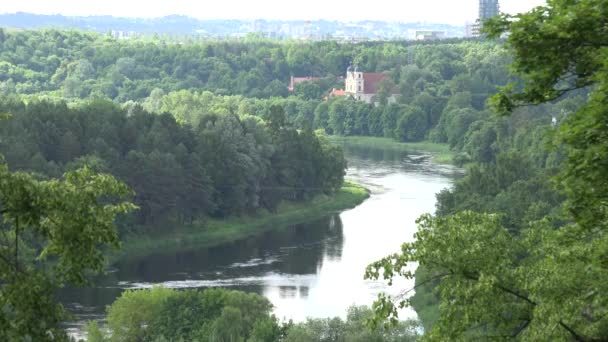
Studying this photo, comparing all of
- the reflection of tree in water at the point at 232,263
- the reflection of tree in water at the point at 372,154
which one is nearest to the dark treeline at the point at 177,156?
the reflection of tree in water at the point at 232,263

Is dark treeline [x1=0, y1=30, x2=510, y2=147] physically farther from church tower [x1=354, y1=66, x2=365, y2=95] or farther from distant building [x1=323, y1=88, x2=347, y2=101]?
church tower [x1=354, y1=66, x2=365, y2=95]

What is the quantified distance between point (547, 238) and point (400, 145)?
93.1m

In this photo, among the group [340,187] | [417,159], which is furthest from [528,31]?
[417,159]

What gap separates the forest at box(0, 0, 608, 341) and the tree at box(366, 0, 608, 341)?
0.09 ft

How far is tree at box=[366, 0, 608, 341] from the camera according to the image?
12930mm

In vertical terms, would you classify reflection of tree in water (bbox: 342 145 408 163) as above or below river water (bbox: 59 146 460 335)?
below

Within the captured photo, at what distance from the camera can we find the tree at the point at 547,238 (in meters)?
12.9

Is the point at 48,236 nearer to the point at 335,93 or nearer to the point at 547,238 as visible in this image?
the point at 547,238

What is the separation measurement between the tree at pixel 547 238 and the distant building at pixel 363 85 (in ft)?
395

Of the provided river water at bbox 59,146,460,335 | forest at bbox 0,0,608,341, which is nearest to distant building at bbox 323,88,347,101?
forest at bbox 0,0,608,341

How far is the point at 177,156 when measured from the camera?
214ft

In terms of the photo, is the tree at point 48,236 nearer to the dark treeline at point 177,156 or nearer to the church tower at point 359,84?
the dark treeline at point 177,156

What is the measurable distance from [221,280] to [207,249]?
8676 mm

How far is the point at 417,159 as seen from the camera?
9706cm
